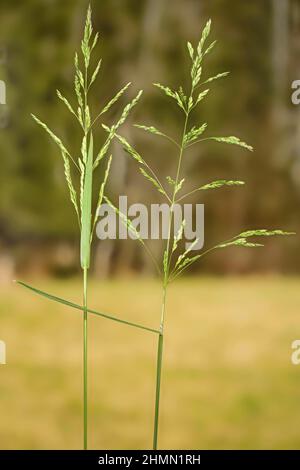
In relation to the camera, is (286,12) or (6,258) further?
(6,258)

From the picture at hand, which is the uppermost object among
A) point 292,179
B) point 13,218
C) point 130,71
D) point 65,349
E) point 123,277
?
point 130,71

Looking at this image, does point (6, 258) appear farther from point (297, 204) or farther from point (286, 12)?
point (286, 12)

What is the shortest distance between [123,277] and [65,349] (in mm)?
286

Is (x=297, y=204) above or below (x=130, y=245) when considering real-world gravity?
above

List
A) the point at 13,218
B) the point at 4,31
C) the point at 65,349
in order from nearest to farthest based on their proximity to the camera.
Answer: the point at 65,349, the point at 4,31, the point at 13,218

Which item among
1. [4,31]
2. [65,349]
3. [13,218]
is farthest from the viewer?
[13,218]

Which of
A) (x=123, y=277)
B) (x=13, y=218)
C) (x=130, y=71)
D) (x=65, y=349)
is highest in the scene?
(x=130, y=71)

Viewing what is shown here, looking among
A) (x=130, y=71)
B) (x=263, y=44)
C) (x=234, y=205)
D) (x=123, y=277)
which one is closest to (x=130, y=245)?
(x=123, y=277)

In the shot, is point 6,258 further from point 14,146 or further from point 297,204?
point 297,204

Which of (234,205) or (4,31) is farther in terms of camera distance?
(234,205)

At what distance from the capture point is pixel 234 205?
2020 millimetres

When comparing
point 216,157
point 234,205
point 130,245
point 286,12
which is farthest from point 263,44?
point 130,245

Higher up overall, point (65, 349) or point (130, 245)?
point (130, 245)

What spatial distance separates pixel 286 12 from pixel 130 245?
0.79m
